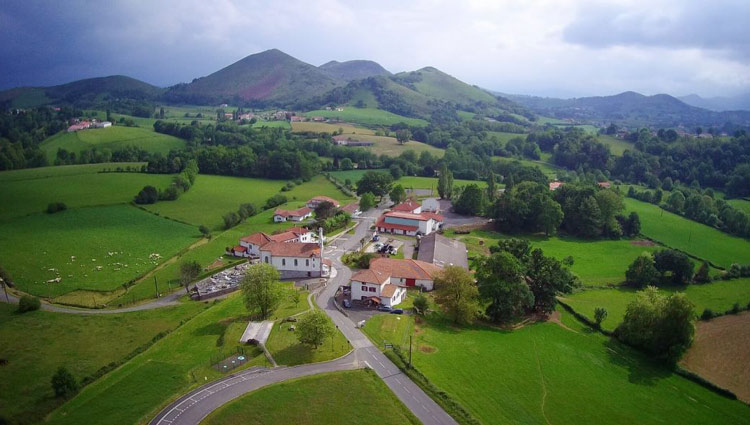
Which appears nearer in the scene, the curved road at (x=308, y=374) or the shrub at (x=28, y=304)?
the curved road at (x=308, y=374)

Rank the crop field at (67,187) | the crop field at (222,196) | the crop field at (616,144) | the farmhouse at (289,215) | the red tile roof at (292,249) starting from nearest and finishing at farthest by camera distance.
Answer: the red tile roof at (292,249), the crop field at (67,187), the farmhouse at (289,215), the crop field at (222,196), the crop field at (616,144)

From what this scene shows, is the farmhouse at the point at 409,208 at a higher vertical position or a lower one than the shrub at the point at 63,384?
higher

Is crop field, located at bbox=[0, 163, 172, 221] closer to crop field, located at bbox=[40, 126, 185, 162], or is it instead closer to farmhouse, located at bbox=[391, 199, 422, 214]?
crop field, located at bbox=[40, 126, 185, 162]

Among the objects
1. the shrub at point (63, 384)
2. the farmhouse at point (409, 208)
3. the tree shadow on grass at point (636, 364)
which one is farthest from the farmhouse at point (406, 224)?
the shrub at point (63, 384)

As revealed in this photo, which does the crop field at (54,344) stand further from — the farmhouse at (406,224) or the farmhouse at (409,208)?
the farmhouse at (409,208)

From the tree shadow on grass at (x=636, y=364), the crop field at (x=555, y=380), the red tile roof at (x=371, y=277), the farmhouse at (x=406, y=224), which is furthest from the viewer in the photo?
the farmhouse at (x=406, y=224)

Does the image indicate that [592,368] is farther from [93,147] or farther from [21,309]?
[93,147]

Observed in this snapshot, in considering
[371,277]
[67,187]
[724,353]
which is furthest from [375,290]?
[67,187]

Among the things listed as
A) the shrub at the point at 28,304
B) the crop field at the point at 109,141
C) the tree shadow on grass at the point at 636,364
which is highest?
the crop field at the point at 109,141
